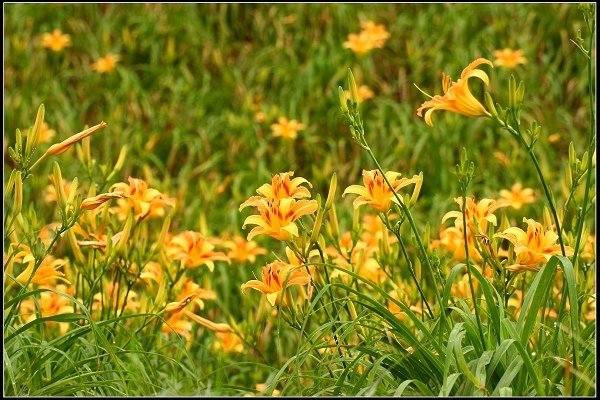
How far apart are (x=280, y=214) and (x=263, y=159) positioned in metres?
3.21

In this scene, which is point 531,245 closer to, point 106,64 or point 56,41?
point 106,64

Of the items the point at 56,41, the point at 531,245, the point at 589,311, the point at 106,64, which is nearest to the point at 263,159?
the point at 106,64

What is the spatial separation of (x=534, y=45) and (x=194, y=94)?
6.99ft

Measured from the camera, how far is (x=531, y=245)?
2.03m

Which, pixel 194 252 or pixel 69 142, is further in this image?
pixel 194 252

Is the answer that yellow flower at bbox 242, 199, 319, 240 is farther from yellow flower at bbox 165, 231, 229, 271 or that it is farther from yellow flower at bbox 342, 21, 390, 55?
yellow flower at bbox 342, 21, 390, 55

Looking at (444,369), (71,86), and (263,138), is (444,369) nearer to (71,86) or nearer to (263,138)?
(263,138)

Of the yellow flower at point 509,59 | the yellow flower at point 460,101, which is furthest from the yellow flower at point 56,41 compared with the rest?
the yellow flower at point 460,101

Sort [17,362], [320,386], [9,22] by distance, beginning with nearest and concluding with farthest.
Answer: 1. [320,386]
2. [17,362]
3. [9,22]

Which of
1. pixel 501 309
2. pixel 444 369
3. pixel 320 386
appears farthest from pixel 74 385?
pixel 501 309

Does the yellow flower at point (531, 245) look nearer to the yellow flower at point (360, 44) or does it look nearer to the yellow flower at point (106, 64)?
the yellow flower at point (360, 44)

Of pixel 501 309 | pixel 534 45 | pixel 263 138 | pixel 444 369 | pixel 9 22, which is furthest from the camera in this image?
pixel 9 22

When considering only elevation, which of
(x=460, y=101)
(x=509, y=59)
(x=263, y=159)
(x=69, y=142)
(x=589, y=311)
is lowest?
(x=263, y=159)

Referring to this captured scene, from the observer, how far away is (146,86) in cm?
597
